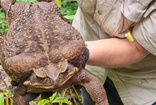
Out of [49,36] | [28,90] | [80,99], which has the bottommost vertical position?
[80,99]

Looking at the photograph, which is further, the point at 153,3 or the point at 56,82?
the point at 153,3

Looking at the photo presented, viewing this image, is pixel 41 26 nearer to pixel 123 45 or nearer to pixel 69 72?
pixel 69 72

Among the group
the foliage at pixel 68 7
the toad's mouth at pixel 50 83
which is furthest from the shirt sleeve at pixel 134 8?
the foliage at pixel 68 7

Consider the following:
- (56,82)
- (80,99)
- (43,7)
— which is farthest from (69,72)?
(80,99)

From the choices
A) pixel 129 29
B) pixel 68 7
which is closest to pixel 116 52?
pixel 129 29

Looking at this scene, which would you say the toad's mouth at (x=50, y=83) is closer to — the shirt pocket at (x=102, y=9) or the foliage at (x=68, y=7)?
the shirt pocket at (x=102, y=9)

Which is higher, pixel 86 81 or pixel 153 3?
pixel 153 3

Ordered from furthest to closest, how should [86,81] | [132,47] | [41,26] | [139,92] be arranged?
[139,92] → [132,47] → [86,81] → [41,26]

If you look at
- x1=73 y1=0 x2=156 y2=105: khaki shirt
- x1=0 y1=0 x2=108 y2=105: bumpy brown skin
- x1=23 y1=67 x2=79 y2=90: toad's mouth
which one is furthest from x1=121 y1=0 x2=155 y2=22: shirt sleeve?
x1=23 y1=67 x2=79 y2=90: toad's mouth
